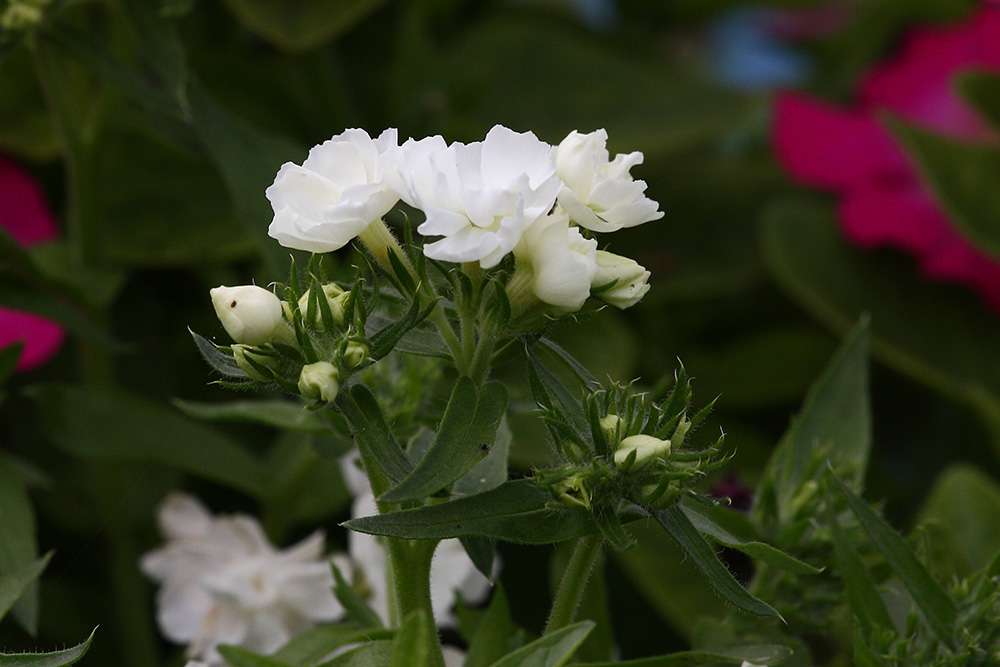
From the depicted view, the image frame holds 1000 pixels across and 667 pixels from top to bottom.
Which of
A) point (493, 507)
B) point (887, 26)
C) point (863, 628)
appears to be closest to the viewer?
point (493, 507)

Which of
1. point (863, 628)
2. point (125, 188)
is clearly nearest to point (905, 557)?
point (863, 628)

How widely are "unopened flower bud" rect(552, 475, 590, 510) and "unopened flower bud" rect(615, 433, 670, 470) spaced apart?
2 cm

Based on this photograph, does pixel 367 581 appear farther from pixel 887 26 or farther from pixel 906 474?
pixel 887 26

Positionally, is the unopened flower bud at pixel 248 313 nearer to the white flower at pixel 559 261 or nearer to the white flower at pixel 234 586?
the white flower at pixel 559 261

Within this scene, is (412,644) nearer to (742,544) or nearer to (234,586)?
(742,544)

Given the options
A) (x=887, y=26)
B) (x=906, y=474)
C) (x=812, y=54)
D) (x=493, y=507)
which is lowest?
(x=906, y=474)

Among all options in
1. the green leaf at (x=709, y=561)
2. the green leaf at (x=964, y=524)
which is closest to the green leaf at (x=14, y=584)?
the green leaf at (x=709, y=561)

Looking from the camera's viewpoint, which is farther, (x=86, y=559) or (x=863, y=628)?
(x=86, y=559)

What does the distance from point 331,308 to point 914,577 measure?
27 centimetres

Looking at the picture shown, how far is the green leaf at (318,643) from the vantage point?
0.44m

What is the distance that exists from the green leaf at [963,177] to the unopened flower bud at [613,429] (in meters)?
0.62

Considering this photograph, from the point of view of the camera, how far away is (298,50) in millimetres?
887

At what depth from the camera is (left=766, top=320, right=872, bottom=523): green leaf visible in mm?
Answer: 546

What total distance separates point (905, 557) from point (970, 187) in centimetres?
57
